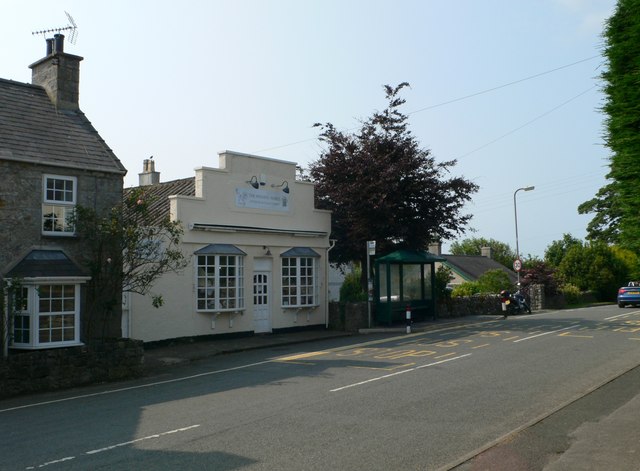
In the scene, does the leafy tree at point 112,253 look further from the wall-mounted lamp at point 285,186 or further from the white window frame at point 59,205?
the wall-mounted lamp at point 285,186

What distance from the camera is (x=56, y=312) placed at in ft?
51.8

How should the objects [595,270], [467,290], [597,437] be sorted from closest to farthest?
[597,437]
[467,290]
[595,270]

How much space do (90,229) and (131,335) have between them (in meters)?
4.11

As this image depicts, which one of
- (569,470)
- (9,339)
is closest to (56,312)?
(9,339)

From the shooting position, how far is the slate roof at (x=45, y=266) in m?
15.2

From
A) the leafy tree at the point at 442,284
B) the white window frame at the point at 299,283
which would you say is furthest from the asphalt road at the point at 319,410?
the leafy tree at the point at 442,284

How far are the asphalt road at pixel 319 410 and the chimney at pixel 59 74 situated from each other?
8771mm

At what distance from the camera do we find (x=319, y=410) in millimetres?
10391

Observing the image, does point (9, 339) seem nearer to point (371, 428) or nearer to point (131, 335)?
point (131, 335)

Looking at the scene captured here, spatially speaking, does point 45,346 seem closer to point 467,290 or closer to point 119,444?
point 119,444

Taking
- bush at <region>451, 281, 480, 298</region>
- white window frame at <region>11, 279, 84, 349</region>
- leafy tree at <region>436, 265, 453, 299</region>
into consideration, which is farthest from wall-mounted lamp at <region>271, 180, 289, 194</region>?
bush at <region>451, 281, 480, 298</region>

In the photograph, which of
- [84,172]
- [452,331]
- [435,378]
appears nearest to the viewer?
[435,378]

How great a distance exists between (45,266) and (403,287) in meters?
15.4

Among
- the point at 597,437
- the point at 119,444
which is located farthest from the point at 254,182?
the point at 597,437
